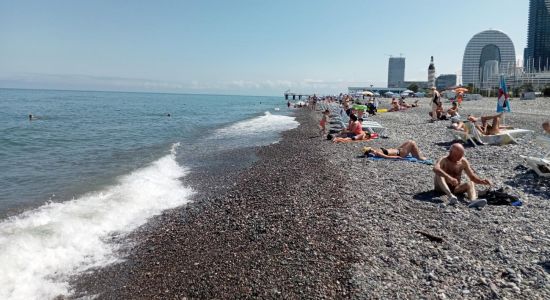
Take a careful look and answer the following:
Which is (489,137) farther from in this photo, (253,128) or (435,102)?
(253,128)

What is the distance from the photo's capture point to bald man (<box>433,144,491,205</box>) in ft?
22.5

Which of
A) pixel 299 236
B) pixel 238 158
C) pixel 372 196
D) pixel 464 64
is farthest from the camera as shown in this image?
pixel 464 64

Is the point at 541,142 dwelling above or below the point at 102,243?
above

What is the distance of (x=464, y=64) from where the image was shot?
13662 cm

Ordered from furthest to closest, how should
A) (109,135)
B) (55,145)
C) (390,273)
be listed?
(109,135)
(55,145)
(390,273)

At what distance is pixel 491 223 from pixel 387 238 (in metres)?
1.74

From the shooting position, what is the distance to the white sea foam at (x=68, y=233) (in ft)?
17.1

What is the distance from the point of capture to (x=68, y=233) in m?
6.69

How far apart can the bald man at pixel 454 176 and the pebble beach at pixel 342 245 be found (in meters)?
0.28

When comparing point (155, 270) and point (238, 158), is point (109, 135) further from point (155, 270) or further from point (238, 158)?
point (155, 270)

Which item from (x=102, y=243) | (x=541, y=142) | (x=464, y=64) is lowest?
(x=102, y=243)

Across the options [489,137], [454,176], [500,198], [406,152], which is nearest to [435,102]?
[489,137]

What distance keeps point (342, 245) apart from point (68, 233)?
4.77 meters

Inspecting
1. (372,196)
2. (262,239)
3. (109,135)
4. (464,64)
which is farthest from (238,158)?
(464,64)
